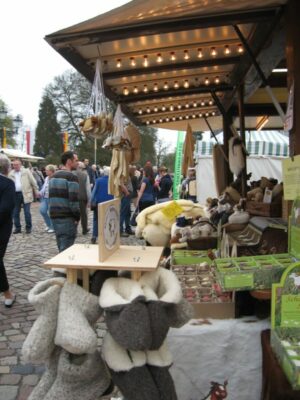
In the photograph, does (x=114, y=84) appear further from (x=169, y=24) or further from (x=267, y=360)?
(x=267, y=360)

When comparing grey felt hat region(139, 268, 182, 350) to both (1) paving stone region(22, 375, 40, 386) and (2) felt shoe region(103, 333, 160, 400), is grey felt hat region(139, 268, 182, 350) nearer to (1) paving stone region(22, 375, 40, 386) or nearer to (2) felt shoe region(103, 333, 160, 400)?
(2) felt shoe region(103, 333, 160, 400)

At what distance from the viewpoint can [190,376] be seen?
2438mm

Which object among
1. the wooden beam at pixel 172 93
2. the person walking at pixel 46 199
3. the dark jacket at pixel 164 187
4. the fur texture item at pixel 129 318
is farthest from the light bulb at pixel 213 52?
the dark jacket at pixel 164 187

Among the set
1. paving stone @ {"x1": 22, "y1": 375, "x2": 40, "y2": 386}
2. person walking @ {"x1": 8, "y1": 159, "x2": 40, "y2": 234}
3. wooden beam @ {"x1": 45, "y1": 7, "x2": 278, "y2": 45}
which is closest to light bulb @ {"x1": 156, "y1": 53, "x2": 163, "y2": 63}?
wooden beam @ {"x1": 45, "y1": 7, "x2": 278, "y2": 45}

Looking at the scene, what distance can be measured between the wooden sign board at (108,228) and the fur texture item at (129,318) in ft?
0.86

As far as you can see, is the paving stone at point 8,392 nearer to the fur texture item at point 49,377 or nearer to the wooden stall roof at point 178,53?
the fur texture item at point 49,377

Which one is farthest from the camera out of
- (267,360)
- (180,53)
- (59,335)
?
(180,53)

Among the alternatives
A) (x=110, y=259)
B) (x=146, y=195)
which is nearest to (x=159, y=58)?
(x=110, y=259)

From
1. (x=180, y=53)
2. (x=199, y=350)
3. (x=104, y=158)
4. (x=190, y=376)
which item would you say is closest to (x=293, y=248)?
(x=199, y=350)

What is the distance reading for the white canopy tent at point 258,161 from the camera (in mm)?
11273

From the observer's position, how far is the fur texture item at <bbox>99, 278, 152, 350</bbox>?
164 centimetres

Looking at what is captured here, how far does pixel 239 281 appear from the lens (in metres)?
2.17

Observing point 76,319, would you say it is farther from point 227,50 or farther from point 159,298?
point 227,50

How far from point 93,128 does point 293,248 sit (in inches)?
80.8
